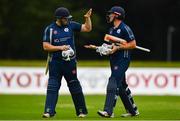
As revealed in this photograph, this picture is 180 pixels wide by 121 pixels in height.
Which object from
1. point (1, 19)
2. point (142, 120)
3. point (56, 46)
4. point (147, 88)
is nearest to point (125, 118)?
point (142, 120)

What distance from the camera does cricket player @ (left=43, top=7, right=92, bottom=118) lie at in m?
17.8

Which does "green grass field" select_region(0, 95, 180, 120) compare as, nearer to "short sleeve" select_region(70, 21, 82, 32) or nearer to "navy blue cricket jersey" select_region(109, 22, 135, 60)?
"navy blue cricket jersey" select_region(109, 22, 135, 60)

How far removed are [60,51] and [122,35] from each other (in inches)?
52.9

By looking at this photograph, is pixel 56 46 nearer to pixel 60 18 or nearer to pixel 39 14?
pixel 60 18

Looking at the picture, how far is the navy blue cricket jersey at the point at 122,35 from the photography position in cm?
1797

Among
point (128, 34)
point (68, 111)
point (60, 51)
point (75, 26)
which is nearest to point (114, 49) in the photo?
point (128, 34)

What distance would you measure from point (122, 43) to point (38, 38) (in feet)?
124

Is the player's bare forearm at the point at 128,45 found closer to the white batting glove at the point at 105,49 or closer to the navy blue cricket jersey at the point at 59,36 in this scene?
the white batting glove at the point at 105,49

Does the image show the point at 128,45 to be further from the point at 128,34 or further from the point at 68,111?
the point at 68,111

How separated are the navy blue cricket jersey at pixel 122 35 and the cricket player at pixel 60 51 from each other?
584 millimetres

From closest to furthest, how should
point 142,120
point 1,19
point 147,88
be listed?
point 142,120, point 147,88, point 1,19

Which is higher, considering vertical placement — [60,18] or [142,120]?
[60,18]

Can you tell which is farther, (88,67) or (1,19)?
(1,19)

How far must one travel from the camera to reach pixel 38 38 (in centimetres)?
5562
